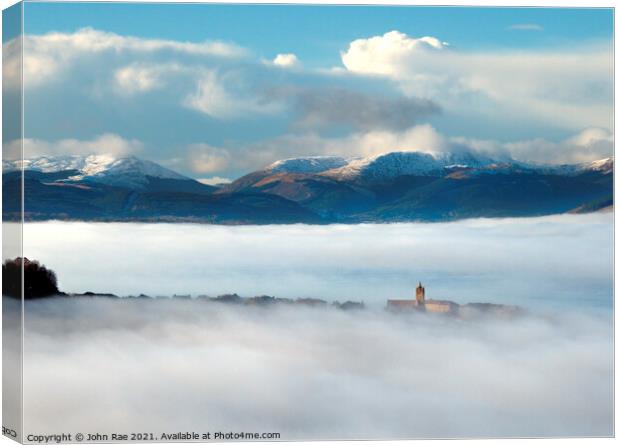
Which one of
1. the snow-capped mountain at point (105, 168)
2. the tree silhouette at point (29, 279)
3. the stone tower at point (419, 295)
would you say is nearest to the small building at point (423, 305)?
the stone tower at point (419, 295)

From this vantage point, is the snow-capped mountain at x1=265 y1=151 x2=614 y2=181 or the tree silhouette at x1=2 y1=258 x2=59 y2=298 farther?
the snow-capped mountain at x1=265 y1=151 x2=614 y2=181

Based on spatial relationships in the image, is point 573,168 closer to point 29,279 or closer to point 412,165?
point 412,165

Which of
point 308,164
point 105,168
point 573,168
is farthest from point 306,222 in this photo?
point 573,168

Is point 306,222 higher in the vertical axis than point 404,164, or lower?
lower

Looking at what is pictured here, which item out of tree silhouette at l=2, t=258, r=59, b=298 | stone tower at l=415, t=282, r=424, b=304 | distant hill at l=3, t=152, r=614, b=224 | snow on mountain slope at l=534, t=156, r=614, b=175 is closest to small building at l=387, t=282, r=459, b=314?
stone tower at l=415, t=282, r=424, b=304

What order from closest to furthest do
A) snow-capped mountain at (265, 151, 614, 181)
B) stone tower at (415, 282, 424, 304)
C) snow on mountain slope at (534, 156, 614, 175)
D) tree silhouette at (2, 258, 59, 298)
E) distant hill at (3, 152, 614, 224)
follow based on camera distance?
tree silhouette at (2, 258, 59, 298) < distant hill at (3, 152, 614, 224) < stone tower at (415, 282, 424, 304) < snow-capped mountain at (265, 151, 614, 181) < snow on mountain slope at (534, 156, 614, 175)

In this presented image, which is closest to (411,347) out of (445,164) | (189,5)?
(445,164)

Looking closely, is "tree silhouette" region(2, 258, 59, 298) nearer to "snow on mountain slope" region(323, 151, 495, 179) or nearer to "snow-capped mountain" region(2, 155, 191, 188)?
"snow-capped mountain" region(2, 155, 191, 188)
